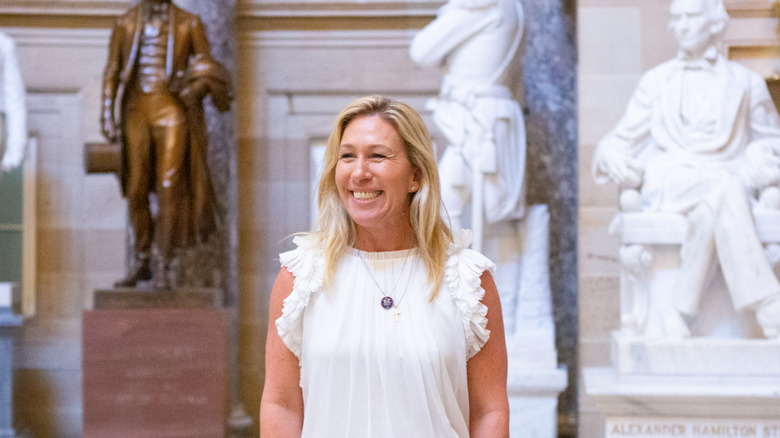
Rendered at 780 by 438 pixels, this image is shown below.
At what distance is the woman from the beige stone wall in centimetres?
387

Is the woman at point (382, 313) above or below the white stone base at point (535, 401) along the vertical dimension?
above

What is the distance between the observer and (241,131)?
23.4ft

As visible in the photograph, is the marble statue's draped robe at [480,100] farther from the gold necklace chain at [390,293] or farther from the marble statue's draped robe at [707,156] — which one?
the gold necklace chain at [390,293]

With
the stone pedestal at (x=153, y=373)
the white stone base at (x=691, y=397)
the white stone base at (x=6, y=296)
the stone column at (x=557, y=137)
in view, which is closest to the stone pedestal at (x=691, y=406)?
the white stone base at (x=691, y=397)

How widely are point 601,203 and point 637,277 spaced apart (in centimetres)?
107

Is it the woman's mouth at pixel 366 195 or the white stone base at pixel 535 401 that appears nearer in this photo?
the woman's mouth at pixel 366 195

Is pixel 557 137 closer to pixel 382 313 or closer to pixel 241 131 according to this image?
pixel 241 131

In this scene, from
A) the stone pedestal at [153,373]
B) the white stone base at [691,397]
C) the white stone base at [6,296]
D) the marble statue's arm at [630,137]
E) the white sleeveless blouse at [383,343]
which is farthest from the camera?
the white stone base at [6,296]

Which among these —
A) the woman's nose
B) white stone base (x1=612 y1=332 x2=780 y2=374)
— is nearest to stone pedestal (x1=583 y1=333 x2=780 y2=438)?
white stone base (x1=612 y1=332 x2=780 y2=374)

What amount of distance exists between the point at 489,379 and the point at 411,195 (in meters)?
0.43

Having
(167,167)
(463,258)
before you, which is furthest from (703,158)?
(463,258)

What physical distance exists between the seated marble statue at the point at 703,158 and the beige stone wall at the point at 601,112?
679mm

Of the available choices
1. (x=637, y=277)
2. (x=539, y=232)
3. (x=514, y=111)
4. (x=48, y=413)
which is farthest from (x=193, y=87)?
(x=48, y=413)

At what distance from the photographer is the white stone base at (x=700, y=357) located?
172 inches
